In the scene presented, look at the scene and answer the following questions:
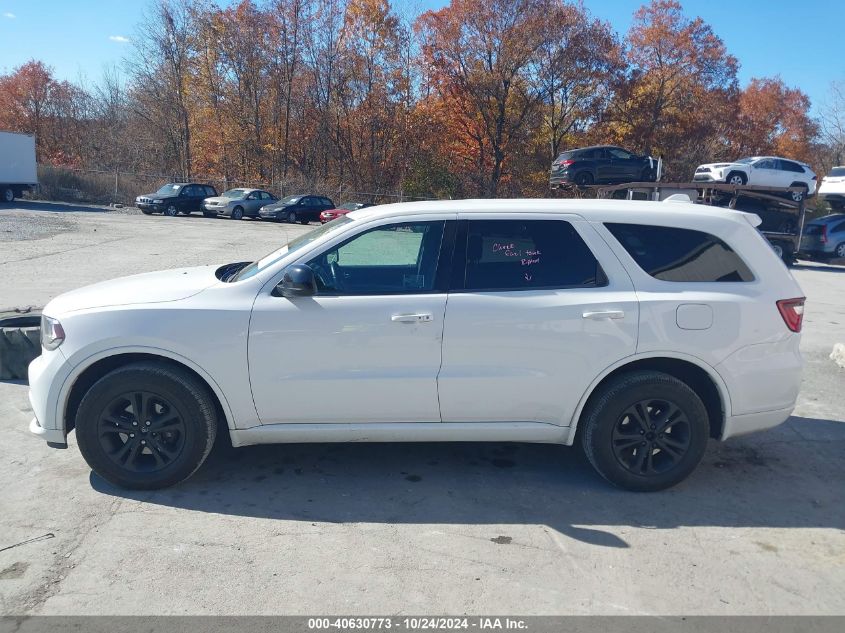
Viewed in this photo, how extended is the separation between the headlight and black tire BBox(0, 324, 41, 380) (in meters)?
2.32

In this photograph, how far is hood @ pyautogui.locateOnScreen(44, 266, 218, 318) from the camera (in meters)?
4.22

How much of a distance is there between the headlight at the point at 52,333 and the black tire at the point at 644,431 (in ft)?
10.9

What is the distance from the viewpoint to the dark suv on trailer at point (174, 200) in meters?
31.4

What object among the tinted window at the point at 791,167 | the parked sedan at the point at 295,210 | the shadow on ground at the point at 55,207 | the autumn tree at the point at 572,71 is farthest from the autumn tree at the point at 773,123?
the shadow on ground at the point at 55,207

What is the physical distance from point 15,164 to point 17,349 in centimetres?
3167

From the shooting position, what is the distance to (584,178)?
24531 mm

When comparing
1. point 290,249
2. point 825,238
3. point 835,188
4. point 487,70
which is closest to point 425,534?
point 290,249

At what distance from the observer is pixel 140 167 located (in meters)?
45.2

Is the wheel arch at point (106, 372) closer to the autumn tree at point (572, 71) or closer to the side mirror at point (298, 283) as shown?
the side mirror at point (298, 283)

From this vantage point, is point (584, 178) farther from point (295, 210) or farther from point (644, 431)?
point (644, 431)

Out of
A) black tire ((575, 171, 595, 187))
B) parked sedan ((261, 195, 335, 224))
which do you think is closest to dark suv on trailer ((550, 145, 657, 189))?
black tire ((575, 171, 595, 187))

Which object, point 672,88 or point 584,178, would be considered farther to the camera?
point 672,88

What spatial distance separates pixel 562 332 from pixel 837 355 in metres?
5.48
